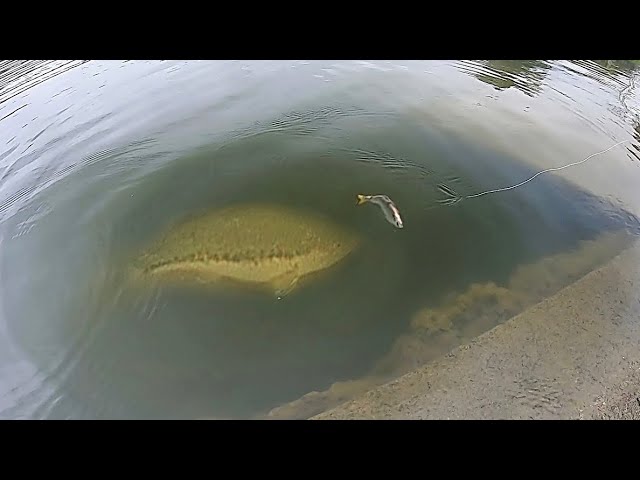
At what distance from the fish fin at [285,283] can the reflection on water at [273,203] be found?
0.63ft

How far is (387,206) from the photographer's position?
280 inches

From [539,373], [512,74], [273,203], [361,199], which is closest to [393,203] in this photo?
[361,199]

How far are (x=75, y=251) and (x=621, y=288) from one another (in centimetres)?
755

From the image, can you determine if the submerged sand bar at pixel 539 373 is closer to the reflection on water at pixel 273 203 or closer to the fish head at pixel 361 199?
the reflection on water at pixel 273 203

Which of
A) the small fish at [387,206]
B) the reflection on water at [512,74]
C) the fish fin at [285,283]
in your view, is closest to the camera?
the fish fin at [285,283]

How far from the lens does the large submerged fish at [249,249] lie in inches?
256

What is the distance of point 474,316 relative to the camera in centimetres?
593

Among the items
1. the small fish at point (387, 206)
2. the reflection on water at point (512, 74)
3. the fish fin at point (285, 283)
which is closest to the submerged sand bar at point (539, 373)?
the fish fin at point (285, 283)

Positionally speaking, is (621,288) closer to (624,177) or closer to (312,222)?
(624,177)

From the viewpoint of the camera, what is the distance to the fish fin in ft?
20.7

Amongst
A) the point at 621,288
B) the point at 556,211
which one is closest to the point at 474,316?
the point at 621,288

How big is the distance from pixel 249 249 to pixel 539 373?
412 centimetres

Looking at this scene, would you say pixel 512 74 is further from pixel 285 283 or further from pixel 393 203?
pixel 285 283

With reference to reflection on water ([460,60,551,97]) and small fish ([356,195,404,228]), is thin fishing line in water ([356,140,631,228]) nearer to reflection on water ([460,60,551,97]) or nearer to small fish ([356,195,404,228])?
small fish ([356,195,404,228])
